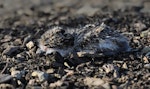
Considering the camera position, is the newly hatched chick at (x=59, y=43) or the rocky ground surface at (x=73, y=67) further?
the newly hatched chick at (x=59, y=43)

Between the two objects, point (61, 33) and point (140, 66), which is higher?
point (61, 33)

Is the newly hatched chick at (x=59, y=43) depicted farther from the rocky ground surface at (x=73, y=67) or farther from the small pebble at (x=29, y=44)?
the small pebble at (x=29, y=44)

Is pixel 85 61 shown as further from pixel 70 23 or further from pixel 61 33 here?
pixel 70 23

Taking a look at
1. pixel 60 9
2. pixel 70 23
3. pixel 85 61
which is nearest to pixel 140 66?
pixel 85 61

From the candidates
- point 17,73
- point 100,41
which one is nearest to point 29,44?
point 17,73

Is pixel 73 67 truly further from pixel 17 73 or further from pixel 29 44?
pixel 29 44

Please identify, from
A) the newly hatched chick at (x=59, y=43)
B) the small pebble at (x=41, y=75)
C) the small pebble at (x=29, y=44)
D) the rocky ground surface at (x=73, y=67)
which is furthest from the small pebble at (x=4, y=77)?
the small pebble at (x=29, y=44)

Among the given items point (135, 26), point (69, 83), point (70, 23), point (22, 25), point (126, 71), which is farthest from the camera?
point (22, 25)

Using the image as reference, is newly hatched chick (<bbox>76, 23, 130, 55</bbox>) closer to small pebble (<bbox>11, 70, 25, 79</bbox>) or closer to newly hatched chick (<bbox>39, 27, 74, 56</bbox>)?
newly hatched chick (<bbox>39, 27, 74, 56</bbox>)

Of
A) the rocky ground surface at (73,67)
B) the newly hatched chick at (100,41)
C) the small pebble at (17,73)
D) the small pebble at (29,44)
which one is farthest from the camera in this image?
the small pebble at (29,44)

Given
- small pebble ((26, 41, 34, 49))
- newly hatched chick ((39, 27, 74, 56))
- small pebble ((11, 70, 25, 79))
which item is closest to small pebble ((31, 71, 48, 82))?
small pebble ((11, 70, 25, 79))
